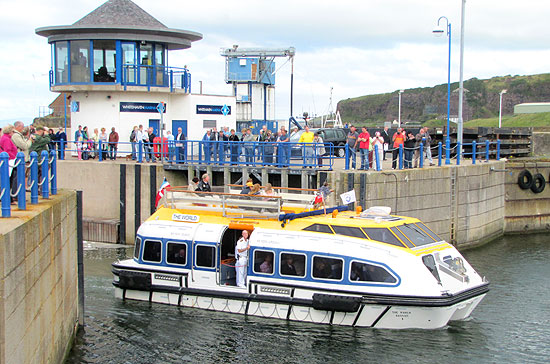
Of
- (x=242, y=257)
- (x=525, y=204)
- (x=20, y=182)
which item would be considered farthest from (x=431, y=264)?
(x=525, y=204)

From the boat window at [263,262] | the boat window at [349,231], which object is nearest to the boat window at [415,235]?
the boat window at [349,231]

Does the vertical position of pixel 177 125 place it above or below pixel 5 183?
above

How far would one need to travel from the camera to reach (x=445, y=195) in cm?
2548

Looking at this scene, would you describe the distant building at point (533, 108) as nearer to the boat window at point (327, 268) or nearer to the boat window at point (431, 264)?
the boat window at point (431, 264)

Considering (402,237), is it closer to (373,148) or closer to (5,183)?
(373,148)

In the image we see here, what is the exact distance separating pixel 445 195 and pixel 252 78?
38.9 m

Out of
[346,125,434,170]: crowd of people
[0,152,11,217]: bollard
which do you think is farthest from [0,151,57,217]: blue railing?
[346,125,434,170]: crowd of people

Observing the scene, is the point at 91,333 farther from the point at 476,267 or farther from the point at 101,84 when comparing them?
the point at 101,84

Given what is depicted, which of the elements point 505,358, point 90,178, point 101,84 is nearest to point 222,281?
point 505,358

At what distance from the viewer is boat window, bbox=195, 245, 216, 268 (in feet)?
55.0

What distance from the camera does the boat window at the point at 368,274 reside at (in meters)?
14.9

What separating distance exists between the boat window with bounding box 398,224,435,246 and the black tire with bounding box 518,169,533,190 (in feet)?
52.8

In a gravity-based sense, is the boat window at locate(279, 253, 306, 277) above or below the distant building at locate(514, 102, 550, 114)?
below

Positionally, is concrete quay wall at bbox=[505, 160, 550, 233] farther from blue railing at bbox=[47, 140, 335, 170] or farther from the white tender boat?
the white tender boat
